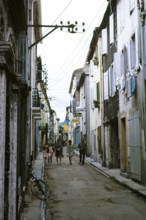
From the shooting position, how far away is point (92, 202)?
11.5 meters

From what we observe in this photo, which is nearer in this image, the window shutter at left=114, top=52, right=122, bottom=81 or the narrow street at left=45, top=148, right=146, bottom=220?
the narrow street at left=45, top=148, right=146, bottom=220

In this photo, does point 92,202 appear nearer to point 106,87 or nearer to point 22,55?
point 22,55

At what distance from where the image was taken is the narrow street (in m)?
9.64

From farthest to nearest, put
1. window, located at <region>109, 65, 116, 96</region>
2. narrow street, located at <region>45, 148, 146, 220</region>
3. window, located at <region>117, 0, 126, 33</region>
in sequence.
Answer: window, located at <region>109, 65, 116, 96</region>, window, located at <region>117, 0, 126, 33</region>, narrow street, located at <region>45, 148, 146, 220</region>

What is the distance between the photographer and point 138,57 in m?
15.0

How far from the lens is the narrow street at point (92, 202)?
9641mm

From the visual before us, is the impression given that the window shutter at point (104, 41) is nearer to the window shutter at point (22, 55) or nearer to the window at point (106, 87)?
the window at point (106, 87)

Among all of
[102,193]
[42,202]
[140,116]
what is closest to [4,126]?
[42,202]

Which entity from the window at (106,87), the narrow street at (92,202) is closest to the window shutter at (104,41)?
the window at (106,87)

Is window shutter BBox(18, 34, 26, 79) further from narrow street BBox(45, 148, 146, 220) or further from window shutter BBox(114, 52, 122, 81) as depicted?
window shutter BBox(114, 52, 122, 81)

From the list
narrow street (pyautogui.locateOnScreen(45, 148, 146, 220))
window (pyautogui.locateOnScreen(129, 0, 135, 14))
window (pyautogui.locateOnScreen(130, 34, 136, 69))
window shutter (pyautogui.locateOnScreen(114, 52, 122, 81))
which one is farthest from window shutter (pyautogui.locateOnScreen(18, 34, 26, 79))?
window shutter (pyautogui.locateOnScreen(114, 52, 122, 81))

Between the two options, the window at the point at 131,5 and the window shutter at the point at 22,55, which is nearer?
the window shutter at the point at 22,55

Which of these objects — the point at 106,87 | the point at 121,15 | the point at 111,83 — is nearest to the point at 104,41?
the point at 106,87

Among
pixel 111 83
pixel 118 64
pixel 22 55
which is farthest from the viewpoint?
pixel 111 83
